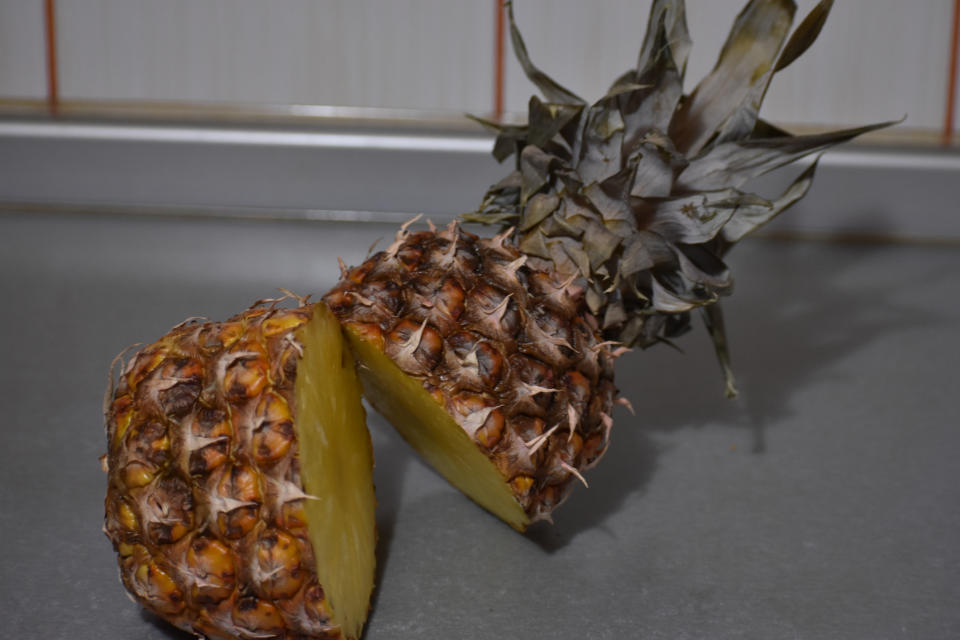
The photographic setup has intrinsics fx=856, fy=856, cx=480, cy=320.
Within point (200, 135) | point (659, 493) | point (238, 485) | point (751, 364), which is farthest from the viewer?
point (200, 135)

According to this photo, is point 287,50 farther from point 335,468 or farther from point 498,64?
point 335,468

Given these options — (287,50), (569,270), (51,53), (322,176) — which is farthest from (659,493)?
(51,53)

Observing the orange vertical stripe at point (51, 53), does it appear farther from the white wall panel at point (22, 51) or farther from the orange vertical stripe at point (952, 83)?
the orange vertical stripe at point (952, 83)

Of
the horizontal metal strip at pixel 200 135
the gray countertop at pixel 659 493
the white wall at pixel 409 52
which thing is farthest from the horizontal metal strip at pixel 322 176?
the gray countertop at pixel 659 493

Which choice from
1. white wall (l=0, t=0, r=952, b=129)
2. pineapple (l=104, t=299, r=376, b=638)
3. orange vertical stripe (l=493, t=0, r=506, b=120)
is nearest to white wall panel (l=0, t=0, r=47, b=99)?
white wall (l=0, t=0, r=952, b=129)

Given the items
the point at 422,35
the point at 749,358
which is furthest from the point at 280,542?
the point at 422,35

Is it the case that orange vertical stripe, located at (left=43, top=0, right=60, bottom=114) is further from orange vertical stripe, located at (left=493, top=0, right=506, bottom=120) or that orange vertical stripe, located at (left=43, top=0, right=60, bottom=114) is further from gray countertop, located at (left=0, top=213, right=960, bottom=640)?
orange vertical stripe, located at (left=493, top=0, right=506, bottom=120)

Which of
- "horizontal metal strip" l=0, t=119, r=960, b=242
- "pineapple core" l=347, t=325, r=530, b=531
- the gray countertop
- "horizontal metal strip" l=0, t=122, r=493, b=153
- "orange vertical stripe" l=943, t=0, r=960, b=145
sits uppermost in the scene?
"orange vertical stripe" l=943, t=0, r=960, b=145
